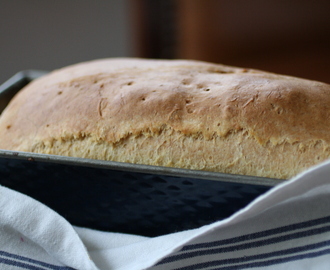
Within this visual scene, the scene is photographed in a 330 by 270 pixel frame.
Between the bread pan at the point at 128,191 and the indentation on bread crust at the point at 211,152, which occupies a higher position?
the indentation on bread crust at the point at 211,152

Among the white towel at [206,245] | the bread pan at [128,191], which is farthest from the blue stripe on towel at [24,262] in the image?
the bread pan at [128,191]

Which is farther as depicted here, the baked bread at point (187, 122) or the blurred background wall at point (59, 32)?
the blurred background wall at point (59, 32)

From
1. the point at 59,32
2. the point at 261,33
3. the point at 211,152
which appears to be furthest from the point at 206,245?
the point at 59,32

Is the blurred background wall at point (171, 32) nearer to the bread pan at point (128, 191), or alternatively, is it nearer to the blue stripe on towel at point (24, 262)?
the bread pan at point (128, 191)

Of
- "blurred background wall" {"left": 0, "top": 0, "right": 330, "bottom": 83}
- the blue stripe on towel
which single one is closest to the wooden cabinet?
"blurred background wall" {"left": 0, "top": 0, "right": 330, "bottom": 83}

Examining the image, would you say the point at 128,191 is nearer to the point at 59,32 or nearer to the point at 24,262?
the point at 24,262

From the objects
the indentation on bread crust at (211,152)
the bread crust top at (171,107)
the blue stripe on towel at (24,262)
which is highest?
the bread crust top at (171,107)

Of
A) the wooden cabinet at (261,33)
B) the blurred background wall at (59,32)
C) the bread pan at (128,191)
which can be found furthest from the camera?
the blurred background wall at (59,32)
